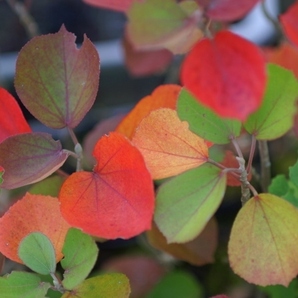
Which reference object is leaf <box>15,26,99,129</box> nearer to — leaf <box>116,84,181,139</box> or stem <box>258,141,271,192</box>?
leaf <box>116,84,181,139</box>

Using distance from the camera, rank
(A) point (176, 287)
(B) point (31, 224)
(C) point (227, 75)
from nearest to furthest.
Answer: (C) point (227, 75) → (B) point (31, 224) → (A) point (176, 287)

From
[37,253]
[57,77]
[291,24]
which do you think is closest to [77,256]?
[37,253]

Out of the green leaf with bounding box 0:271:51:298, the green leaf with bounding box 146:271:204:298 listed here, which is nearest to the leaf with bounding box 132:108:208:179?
the green leaf with bounding box 0:271:51:298

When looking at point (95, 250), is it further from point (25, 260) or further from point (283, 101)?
point (283, 101)

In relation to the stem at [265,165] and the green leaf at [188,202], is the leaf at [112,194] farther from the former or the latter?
the stem at [265,165]

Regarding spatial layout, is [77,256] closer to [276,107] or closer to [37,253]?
[37,253]

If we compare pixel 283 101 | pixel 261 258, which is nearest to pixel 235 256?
pixel 261 258

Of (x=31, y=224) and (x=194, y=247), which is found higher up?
(x=31, y=224)
